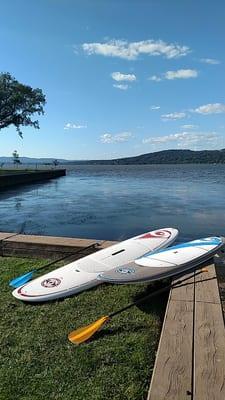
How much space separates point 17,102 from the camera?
145ft

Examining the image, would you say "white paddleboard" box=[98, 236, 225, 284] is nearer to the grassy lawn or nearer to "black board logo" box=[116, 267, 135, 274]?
"black board logo" box=[116, 267, 135, 274]

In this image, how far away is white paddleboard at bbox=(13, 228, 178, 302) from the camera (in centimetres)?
524

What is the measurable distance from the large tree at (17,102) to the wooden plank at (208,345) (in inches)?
1650

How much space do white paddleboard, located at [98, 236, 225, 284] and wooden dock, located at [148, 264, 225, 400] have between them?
62 centimetres

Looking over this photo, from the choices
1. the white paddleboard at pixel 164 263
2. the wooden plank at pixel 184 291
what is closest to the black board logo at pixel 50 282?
the white paddleboard at pixel 164 263

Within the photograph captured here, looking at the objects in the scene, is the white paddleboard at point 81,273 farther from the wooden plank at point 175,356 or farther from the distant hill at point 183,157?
the distant hill at point 183,157

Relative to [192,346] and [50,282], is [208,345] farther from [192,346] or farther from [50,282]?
[50,282]

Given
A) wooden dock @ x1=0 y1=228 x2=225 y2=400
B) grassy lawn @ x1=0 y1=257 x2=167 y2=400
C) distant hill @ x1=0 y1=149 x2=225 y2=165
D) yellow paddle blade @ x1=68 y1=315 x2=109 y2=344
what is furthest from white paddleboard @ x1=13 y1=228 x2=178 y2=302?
distant hill @ x1=0 y1=149 x2=225 y2=165

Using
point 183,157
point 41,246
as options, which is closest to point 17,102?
point 41,246

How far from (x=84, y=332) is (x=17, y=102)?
4305cm

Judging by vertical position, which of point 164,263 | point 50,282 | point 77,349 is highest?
point 164,263

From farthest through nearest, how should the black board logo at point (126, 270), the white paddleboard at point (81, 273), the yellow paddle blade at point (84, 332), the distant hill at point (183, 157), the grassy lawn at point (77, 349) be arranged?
1. the distant hill at point (183, 157)
2. the black board logo at point (126, 270)
3. the white paddleboard at point (81, 273)
4. the yellow paddle blade at point (84, 332)
5. the grassy lawn at point (77, 349)

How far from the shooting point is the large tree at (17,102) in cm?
4343

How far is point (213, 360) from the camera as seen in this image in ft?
10.8
